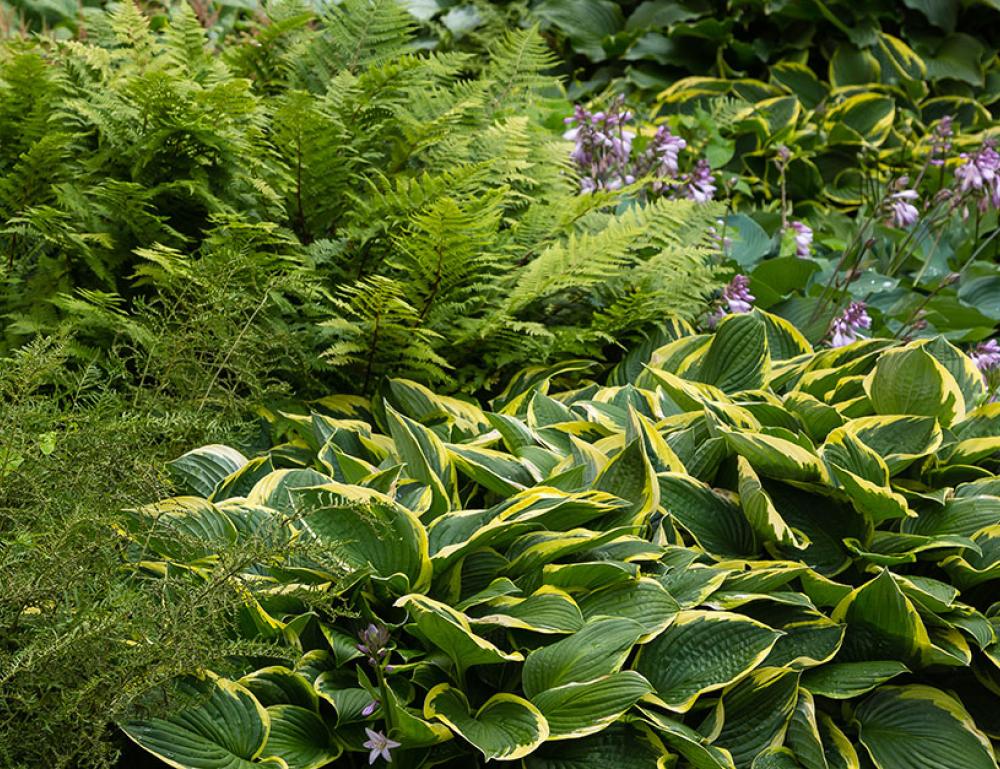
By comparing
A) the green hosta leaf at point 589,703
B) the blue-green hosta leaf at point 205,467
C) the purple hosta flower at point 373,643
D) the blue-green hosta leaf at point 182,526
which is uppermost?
the blue-green hosta leaf at point 182,526

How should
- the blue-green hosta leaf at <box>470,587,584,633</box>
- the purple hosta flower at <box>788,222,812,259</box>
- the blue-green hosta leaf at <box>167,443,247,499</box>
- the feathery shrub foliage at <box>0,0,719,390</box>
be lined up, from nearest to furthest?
the blue-green hosta leaf at <box>470,587,584,633</box>
the blue-green hosta leaf at <box>167,443,247,499</box>
the feathery shrub foliage at <box>0,0,719,390</box>
the purple hosta flower at <box>788,222,812,259</box>

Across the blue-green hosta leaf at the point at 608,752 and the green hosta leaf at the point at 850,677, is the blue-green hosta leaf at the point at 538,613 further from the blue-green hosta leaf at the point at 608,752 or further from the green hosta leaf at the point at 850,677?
the green hosta leaf at the point at 850,677

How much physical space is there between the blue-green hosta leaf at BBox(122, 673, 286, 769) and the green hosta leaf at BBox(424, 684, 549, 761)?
27 centimetres

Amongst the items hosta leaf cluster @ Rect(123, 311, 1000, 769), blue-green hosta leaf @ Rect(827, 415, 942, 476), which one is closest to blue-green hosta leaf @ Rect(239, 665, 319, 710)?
hosta leaf cluster @ Rect(123, 311, 1000, 769)

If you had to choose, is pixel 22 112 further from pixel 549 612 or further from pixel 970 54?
pixel 970 54

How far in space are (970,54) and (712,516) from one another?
489 centimetres

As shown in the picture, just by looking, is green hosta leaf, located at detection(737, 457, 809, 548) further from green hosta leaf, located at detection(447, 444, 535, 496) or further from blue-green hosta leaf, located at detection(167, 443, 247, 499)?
blue-green hosta leaf, located at detection(167, 443, 247, 499)

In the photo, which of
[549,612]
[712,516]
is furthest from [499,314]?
[549,612]

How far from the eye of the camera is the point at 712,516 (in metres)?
2.38

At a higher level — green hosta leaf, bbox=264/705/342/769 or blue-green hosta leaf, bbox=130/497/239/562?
blue-green hosta leaf, bbox=130/497/239/562

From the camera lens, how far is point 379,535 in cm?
199

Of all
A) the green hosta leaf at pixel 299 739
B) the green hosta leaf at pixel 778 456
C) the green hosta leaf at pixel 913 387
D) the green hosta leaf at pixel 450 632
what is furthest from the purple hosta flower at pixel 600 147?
the green hosta leaf at pixel 299 739

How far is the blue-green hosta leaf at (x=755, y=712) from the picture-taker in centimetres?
204

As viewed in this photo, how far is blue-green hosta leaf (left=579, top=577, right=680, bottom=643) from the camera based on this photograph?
6.59 feet
